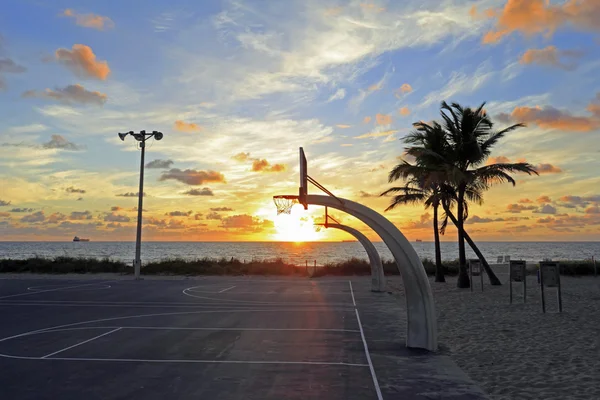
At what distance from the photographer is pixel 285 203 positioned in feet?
52.3

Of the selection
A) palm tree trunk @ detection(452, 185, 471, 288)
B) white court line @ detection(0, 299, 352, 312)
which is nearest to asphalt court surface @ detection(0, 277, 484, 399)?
white court line @ detection(0, 299, 352, 312)

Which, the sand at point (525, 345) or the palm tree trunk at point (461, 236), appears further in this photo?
the palm tree trunk at point (461, 236)

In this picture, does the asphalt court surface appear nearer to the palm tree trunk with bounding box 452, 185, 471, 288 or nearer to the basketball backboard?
the basketball backboard

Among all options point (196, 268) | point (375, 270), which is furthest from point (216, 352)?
point (196, 268)

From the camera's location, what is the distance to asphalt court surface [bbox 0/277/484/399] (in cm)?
912

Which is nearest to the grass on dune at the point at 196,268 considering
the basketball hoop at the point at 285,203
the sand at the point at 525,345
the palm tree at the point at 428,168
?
the palm tree at the point at 428,168

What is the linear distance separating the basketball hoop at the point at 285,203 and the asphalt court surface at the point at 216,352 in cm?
373

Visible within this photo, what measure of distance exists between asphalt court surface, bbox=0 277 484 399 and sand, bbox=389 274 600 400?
0.80m

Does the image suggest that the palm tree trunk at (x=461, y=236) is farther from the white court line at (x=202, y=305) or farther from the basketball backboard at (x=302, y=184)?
the basketball backboard at (x=302, y=184)

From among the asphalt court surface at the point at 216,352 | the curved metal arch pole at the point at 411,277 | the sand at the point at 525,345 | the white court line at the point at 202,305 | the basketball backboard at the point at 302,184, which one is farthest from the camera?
the white court line at the point at 202,305

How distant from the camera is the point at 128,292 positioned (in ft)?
90.7

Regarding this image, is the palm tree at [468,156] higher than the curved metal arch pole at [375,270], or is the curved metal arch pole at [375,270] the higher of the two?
the palm tree at [468,156]

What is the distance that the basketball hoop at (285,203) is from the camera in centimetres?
1470

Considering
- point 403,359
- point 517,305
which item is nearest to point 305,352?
point 403,359
